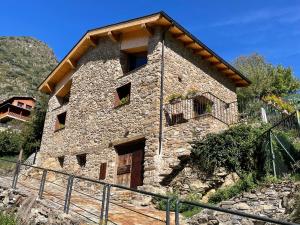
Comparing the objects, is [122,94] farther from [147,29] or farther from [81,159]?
[81,159]

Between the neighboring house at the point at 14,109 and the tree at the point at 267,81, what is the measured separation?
3208cm

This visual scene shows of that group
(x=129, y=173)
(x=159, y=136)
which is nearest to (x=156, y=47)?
(x=159, y=136)

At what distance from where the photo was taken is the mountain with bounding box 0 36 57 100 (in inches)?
2290

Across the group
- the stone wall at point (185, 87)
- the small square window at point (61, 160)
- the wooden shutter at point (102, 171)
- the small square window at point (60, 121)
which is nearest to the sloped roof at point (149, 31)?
the stone wall at point (185, 87)

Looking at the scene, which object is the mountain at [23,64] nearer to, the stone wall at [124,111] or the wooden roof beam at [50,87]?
the wooden roof beam at [50,87]

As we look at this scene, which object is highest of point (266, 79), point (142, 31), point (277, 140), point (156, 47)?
point (266, 79)

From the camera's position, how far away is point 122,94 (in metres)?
15.8

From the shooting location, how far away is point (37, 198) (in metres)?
8.34

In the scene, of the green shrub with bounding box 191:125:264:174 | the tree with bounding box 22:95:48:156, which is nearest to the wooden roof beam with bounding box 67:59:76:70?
the tree with bounding box 22:95:48:156

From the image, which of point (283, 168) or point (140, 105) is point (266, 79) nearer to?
point (140, 105)

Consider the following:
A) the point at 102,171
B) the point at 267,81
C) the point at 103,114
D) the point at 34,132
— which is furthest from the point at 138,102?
the point at 267,81

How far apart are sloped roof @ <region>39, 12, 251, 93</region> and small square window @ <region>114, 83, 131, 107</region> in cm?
260

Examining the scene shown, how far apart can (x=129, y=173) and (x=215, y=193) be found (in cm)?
413

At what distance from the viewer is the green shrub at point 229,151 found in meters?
10.9
